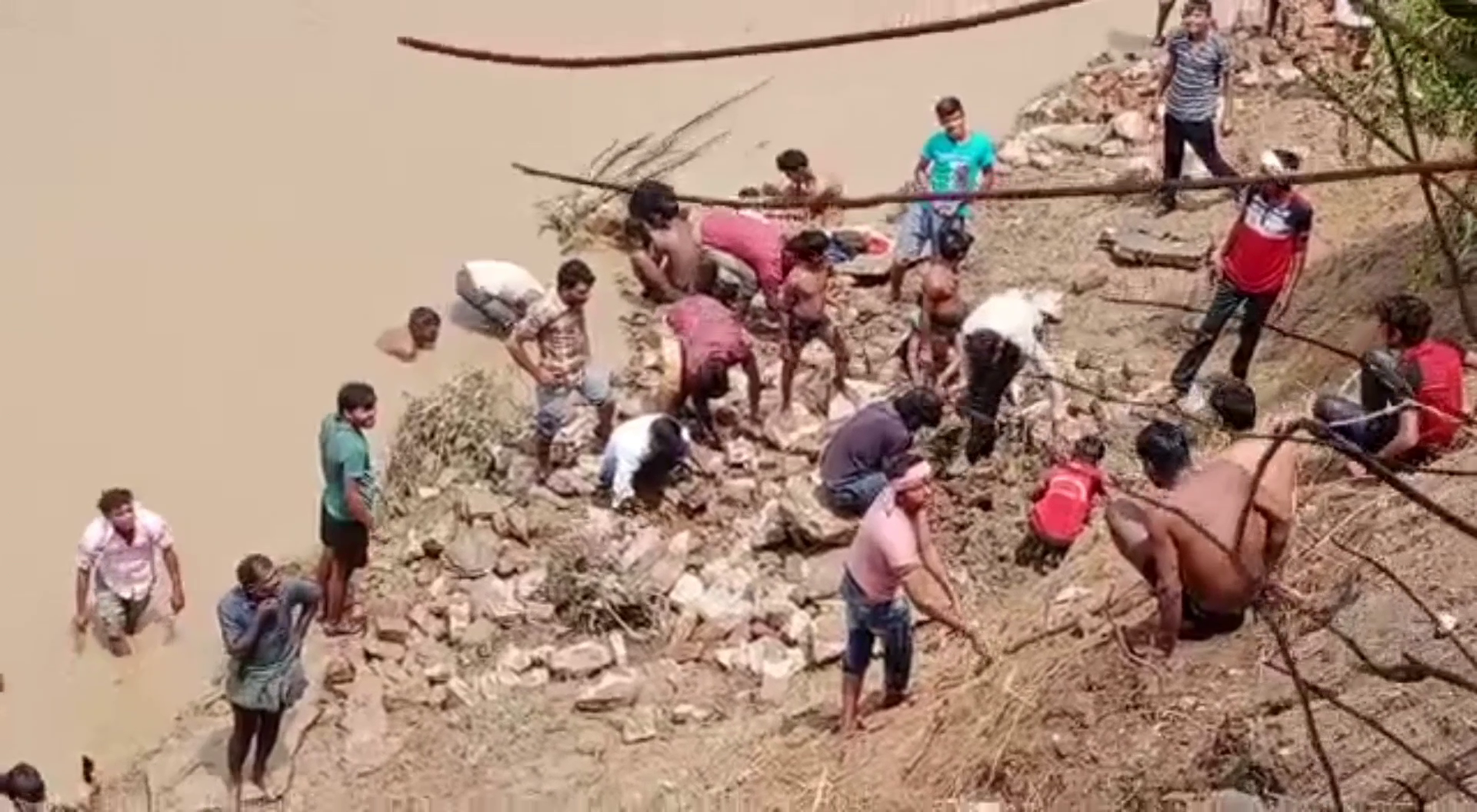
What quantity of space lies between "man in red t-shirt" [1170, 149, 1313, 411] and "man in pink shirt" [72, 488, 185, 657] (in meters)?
3.84

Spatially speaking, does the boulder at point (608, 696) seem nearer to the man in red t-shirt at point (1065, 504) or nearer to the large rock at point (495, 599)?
the large rock at point (495, 599)

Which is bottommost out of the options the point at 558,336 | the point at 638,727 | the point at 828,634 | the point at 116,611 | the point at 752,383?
the point at 638,727

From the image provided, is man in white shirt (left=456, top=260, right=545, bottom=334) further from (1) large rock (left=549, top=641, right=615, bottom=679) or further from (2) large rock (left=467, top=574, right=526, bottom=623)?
(1) large rock (left=549, top=641, right=615, bottom=679)

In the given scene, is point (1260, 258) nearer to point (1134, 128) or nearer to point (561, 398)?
point (561, 398)

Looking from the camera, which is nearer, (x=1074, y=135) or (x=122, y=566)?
(x=122, y=566)

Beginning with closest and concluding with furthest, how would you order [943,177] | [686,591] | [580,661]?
[580,661], [686,591], [943,177]

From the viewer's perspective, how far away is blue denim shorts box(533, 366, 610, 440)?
27.0 feet

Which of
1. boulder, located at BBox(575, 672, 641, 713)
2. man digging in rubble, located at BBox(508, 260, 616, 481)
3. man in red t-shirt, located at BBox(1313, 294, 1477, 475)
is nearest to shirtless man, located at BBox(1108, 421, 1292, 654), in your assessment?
man in red t-shirt, located at BBox(1313, 294, 1477, 475)

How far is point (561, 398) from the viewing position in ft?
27.0

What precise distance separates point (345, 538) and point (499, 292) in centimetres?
256

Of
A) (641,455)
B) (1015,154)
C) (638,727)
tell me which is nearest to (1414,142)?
(638,727)

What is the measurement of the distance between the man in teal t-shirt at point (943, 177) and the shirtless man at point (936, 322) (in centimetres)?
50

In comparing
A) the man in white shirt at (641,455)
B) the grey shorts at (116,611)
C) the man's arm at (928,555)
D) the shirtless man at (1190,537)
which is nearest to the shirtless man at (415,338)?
the man in white shirt at (641,455)

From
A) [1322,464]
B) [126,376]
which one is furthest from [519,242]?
[1322,464]
